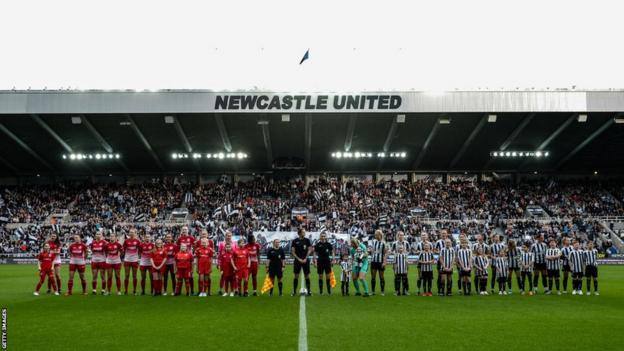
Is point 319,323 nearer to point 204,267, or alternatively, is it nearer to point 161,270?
point 204,267

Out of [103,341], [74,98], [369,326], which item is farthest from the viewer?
[74,98]

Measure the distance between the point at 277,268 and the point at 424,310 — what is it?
16.3 ft

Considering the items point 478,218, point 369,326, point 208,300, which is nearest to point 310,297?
point 208,300

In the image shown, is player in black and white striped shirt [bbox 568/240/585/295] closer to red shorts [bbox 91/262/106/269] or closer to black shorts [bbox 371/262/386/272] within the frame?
black shorts [bbox 371/262/386/272]

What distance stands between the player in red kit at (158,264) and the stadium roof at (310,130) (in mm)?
20729

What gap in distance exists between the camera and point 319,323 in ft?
37.0

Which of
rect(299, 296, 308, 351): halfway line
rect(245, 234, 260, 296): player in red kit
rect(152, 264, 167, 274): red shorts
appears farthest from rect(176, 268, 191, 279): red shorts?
rect(299, 296, 308, 351): halfway line

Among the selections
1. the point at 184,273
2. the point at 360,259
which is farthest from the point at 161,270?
the point at 360,259

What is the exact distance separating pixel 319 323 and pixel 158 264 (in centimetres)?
706

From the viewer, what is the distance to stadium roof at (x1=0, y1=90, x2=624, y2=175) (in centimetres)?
3656

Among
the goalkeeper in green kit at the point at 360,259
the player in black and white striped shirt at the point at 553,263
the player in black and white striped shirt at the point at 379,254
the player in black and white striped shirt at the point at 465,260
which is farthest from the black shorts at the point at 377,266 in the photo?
the player in black and white striped shirt at the point at 553,263

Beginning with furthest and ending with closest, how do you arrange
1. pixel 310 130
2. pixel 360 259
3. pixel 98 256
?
pixel 310 130, pixel 98 256, pixel 360 259

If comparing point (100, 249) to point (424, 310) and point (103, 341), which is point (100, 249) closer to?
point (103, 341)

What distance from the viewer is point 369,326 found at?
10.9 metres
